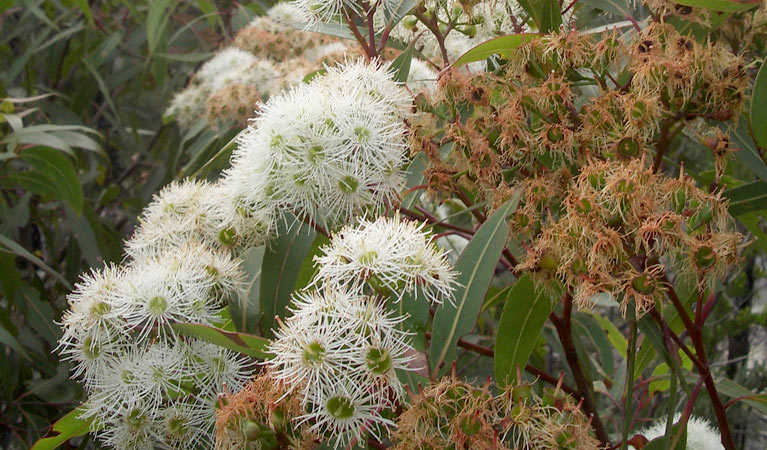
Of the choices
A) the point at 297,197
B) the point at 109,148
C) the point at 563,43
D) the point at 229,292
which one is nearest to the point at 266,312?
the point at 229,292

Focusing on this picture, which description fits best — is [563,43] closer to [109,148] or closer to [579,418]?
[579,418]

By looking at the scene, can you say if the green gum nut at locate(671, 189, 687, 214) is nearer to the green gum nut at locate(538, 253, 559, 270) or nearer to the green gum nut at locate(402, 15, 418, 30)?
the green gum nut at locate(538, 253, 559, 270)

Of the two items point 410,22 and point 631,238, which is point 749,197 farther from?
point 410,22

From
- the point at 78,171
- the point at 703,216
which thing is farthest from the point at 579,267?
the point at 78,171

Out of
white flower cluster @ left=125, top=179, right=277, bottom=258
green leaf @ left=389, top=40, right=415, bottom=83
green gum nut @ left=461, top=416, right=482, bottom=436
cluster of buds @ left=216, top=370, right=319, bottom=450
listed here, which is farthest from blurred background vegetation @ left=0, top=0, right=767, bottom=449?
green gum nut @ left=461, top=416, right=482, bottom=436

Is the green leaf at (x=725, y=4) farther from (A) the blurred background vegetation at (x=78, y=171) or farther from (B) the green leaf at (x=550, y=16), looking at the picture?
(A) the blurred background vegetation at (x=78, y=171)

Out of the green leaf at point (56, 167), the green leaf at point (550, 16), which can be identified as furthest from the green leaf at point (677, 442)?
the green leaf at point (56, 167)

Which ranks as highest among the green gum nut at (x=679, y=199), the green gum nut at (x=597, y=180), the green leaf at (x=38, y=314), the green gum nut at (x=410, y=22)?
the green gum nut at (x=410, y=22)
